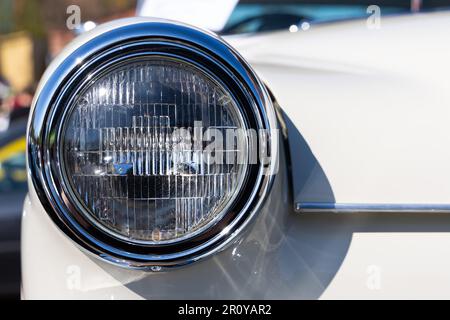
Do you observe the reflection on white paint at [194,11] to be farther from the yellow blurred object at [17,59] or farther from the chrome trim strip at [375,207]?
the yellow blurred object at [17,59]

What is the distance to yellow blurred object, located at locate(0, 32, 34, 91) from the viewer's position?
11891mm

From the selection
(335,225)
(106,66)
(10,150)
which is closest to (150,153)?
(106,66)

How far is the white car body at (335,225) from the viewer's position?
1.11 meters

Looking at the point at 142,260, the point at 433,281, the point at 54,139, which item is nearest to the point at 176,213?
the point at 142,260

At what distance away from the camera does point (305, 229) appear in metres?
1.14

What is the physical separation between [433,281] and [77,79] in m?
0.62

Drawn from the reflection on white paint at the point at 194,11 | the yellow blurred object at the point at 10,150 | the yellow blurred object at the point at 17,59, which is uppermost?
the yellow blurred object at the point at 17,59

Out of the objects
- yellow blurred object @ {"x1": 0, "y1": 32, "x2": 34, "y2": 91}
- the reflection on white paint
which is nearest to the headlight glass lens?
the reflection on white paint

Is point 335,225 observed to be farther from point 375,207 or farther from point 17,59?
point 17,59

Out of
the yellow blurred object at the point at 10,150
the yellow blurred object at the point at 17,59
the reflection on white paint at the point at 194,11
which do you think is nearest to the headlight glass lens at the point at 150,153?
the reflection on white paint at the point at 194,11

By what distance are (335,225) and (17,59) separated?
38.7 ft

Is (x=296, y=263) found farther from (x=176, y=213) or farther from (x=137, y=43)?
(x=137, y=43)

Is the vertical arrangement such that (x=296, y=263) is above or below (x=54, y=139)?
below

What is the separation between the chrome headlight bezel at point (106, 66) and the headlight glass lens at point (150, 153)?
0.01 metres
